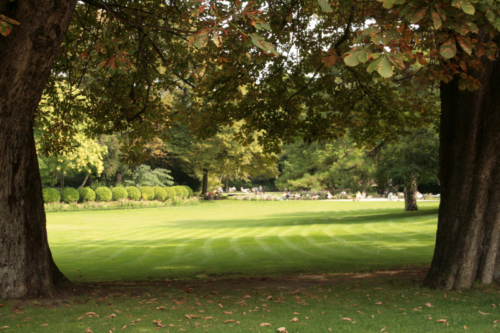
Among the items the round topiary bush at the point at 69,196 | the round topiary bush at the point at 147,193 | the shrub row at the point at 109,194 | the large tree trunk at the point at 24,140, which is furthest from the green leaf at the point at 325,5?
the round topiary bush at the point at 147,193

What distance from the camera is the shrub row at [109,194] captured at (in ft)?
109

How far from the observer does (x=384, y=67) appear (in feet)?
12.9

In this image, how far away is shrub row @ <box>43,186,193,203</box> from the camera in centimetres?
3338

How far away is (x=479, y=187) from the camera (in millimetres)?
7031

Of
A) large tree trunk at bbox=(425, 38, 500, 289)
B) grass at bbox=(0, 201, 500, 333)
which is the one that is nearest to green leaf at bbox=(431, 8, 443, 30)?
grass at bbox=(0, 201, 500, 333)

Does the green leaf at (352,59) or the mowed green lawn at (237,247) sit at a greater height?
the green leaf at (352,59)

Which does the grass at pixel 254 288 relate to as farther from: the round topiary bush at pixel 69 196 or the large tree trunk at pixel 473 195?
the round topiary bush at pixel 69 196

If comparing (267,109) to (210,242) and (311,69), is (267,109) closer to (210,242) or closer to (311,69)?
(311,69)

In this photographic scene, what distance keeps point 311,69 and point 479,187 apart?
598 centimetres

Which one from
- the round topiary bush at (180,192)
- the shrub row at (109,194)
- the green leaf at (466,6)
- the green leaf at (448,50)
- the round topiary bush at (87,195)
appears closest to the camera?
the green leaf at (466,6)

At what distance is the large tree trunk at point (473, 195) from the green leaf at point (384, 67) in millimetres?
3990

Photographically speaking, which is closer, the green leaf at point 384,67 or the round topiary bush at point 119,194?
the green leaf at point 384,67

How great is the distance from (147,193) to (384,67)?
3728 cm

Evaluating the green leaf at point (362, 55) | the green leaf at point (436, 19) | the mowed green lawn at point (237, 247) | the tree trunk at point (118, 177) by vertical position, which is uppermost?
the green leaf at point (436, 19)
